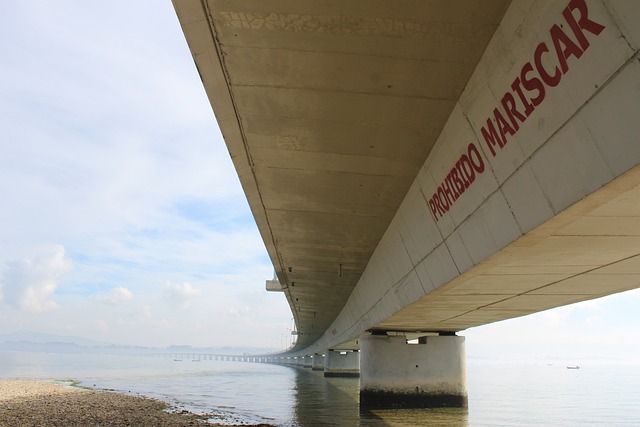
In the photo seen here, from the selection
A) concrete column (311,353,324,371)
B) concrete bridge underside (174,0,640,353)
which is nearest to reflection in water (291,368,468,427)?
concrete bridge underside (174,0,640,353)

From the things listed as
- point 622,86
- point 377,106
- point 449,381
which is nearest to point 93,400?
point 449,381

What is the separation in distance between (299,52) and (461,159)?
8.65ft

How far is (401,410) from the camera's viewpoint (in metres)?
19.7

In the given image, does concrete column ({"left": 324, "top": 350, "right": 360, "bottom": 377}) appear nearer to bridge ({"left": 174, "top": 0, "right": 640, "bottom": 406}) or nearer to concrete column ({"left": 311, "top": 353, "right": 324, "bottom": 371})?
concrete column ({"left": 311, "top": 353, "right": 324, "bottom": 371})

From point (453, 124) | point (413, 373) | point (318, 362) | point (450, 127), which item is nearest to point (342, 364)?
point (318, 362)

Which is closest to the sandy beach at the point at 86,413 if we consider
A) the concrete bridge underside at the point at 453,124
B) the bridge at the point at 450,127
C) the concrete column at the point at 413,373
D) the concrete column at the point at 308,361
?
the concrete column at the point at 413,373

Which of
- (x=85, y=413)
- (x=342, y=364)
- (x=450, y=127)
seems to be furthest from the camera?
(x=342, y=364)

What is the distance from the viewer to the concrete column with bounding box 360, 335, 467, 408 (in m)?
20.1

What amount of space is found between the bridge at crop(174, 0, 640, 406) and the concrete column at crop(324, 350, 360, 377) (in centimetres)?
4300

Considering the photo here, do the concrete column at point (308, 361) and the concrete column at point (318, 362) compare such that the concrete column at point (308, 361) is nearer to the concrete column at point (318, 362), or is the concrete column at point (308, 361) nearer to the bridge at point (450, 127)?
the concrete column at point (318, 362)

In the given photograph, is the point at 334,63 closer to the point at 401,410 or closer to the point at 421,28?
the point at 421,28

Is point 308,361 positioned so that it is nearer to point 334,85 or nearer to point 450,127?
point 450,127

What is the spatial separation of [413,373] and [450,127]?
1580 cm

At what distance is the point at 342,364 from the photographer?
53.0 metres
